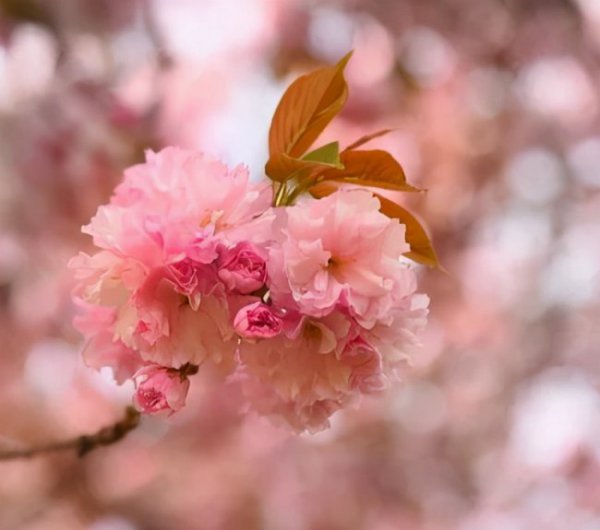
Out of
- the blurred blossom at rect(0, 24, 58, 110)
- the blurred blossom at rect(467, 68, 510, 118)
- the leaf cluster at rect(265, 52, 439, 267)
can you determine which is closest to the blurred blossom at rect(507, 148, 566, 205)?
the blurred blossom at rect(467, 68, 510, 118)

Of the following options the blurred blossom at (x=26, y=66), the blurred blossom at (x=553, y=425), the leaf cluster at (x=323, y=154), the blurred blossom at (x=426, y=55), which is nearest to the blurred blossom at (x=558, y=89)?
the blurred blossom at (x=426, y=55)

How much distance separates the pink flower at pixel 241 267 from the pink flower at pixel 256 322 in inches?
0.4

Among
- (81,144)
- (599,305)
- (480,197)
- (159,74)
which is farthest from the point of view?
(599,305)

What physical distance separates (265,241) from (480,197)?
1279mm

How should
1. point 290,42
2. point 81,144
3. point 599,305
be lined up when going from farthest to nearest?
point 599,305
point 290,42
point 81,144

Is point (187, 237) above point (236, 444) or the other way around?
above

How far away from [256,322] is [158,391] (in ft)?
0.19

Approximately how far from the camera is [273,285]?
0.32 m

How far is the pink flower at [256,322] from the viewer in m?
0.31

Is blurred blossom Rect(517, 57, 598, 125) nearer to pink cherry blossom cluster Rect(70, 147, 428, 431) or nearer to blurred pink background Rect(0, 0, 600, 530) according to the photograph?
blurred pink background Rect(0, 0, 600, 530)

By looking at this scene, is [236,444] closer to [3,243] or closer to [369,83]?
[3,243]

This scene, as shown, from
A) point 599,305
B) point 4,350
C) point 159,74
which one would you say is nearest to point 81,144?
point 159,74

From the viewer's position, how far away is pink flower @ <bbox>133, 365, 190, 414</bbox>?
1.09ft

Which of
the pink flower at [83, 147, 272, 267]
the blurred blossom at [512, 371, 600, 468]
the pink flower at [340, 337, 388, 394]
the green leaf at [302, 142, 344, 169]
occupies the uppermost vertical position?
the green leaf at [302, 142, 344, 169]
